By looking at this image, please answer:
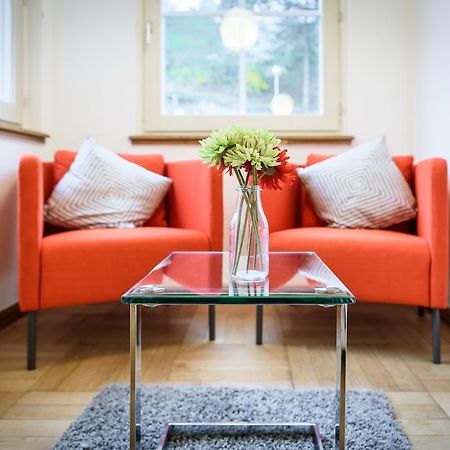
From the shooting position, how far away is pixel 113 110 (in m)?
2.63

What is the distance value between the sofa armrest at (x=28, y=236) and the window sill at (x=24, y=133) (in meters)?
0.54

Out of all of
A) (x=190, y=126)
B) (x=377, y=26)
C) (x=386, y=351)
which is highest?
(x=377, y=26)

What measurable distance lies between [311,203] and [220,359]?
86 cm

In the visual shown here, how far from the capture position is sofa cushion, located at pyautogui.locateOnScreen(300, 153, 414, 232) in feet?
6.67

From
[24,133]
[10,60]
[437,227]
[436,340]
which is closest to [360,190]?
[437,227]

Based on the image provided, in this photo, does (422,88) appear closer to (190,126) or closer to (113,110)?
(190,126)

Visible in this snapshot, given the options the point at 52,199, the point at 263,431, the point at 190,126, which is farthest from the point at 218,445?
the point at 190,126

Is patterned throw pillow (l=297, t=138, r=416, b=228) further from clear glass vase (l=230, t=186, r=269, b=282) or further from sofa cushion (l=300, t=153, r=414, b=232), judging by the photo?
clear glass vase (l=230, t=186, r=269, b=282)

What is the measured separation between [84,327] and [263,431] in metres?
1.18

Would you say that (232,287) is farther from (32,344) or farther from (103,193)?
(103,193)

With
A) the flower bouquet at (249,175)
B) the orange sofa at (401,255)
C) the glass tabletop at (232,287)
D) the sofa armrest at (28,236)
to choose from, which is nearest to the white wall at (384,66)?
the orange sofa at (401,255)

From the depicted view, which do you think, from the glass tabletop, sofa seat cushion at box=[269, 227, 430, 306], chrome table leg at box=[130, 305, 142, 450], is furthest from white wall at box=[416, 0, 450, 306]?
chrome table leg at box=[130, 305, 142, 450]

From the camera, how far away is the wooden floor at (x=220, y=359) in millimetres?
1257

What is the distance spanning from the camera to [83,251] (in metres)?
1.64
